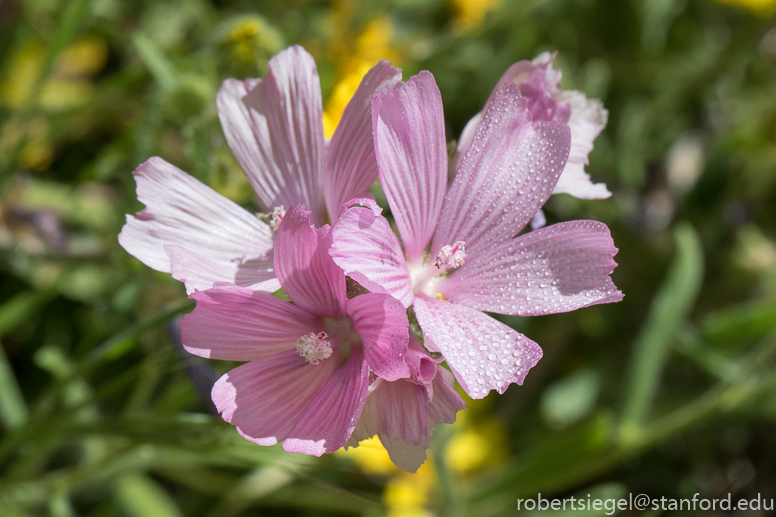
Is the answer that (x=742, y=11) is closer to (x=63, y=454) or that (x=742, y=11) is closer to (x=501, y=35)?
(x=501, y=35)

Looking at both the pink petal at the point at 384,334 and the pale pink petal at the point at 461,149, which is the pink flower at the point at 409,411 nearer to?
the pink petal at the point at 384,334

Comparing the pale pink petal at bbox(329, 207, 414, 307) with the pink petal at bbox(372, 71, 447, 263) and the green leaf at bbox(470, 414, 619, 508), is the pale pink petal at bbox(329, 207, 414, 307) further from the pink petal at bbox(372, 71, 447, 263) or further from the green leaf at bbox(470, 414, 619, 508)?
the green leaf at bbox(470, 414, 619, 508)

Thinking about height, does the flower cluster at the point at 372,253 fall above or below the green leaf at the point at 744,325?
above

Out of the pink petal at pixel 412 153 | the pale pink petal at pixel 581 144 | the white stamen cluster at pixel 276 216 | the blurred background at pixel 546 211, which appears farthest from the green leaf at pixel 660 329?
the white stamen cluster at pixel 276 216

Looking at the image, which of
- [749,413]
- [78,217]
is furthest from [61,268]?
[749,413]

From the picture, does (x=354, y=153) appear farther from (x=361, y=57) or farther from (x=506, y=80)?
(x=361, y=57)

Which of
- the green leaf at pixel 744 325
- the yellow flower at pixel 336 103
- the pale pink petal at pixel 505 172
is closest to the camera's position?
the pale pink petal at pixel 505 172
